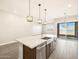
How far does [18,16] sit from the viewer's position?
6.93 meters

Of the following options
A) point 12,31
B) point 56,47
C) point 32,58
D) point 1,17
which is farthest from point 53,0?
point 12,31

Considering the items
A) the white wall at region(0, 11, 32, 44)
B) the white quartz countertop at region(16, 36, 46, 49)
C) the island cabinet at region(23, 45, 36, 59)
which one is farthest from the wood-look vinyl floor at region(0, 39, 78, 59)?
the white wall at region(0, 11, 32, 44)

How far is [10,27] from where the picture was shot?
6.23m

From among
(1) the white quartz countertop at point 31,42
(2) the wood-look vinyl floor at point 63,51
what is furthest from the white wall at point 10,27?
(1) the white quartz countertop at point 31,42

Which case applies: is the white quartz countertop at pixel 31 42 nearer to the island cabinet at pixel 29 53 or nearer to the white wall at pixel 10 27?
the island cabinet at pixel 29 53

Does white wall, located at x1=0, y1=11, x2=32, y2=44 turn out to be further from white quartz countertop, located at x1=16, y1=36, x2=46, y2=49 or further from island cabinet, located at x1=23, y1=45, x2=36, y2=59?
island cabinet, located at x1=23, y1=45, x2=36, y2=59

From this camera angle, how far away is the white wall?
5.65 meters

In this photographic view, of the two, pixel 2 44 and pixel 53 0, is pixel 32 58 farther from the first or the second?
pixel 2 44

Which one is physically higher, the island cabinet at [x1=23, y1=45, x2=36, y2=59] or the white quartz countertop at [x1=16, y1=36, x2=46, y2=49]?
the white quartz countertop at [x1=16, y1=36, x2=46, y2=49]

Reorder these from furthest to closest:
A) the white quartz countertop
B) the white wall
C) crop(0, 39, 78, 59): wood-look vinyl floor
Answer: the white wall → the white quartz countertop → crop(0, 39, 78, 59): wood-look vinyl floor

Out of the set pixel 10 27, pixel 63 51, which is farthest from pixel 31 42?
pixel 10 27

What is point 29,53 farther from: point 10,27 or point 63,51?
point 10,27

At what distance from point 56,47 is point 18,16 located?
4.69 m

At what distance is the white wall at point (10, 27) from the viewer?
5.65 meters
